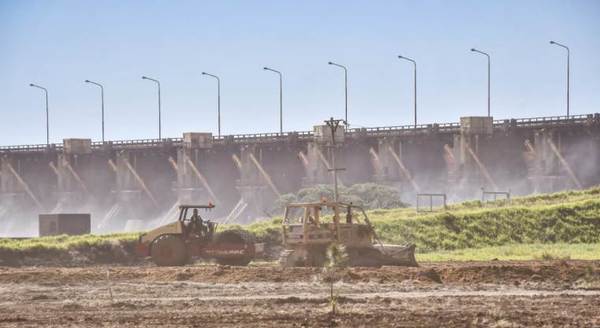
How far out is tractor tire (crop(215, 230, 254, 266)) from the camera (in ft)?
122

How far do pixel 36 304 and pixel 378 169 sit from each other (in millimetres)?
87649

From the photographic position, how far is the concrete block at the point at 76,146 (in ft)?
452

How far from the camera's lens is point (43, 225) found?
2648 inches

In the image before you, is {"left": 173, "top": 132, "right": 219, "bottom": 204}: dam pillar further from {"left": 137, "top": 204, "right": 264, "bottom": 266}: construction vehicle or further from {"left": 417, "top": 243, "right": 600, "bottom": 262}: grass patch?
{"left": 137, "top": 204, "right": 264, "bottom": 266}: construction vehicle

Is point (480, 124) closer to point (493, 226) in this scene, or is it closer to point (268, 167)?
point (268, 167)

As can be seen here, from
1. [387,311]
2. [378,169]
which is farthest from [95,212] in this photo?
[387,311]

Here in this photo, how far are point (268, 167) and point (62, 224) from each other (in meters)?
54.4

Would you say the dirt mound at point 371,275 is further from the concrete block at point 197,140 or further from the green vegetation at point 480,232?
the concrete block at point 197,140

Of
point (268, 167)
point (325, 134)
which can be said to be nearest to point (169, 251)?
point (325, 134)

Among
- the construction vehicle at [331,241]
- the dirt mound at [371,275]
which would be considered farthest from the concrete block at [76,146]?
the construction vehicle at [331,241]

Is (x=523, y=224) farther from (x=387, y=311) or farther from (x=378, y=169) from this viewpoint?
(x=378, y=169)

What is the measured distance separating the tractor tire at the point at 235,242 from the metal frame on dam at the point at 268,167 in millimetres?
43205

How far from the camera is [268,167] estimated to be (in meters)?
120

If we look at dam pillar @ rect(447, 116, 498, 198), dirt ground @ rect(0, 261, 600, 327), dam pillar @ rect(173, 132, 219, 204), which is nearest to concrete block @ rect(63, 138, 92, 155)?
dam pillar @ rect(173, 132, 219, 204)
